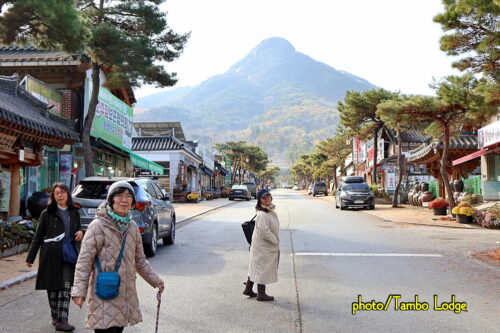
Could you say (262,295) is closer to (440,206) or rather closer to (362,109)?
(440,206)

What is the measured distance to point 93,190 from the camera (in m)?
9.30

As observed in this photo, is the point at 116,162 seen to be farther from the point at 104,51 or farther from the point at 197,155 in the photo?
the point at 197,155

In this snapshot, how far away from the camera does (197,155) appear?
50.0 metres

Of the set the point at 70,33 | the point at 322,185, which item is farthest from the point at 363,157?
the point at 70,33

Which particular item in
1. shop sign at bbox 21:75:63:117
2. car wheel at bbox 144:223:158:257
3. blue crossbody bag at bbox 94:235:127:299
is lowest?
car wheel at bbox 144:223:158:257

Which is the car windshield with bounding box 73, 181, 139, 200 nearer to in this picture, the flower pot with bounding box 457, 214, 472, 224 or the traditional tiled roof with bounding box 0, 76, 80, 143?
the traditional tiled roof with bounding box 0, 76, 80, 143

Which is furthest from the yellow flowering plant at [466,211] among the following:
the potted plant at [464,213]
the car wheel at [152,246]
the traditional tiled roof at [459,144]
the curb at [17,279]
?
the curb at [17,279]

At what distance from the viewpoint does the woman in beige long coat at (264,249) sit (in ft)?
18.6

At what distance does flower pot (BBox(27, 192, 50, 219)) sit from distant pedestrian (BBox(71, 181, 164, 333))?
11432mm

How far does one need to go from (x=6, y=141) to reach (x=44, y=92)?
23.1 feet

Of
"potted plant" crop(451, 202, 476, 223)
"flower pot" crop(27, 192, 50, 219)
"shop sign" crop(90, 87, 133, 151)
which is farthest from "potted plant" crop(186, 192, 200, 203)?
"potted plant" crop(451, 202, 476, 223)

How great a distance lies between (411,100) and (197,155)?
34.6 meters

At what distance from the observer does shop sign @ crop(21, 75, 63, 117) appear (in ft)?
53.3

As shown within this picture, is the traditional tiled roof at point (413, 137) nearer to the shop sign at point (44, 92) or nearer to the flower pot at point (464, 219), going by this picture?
the flower pot at point (464, 219)
